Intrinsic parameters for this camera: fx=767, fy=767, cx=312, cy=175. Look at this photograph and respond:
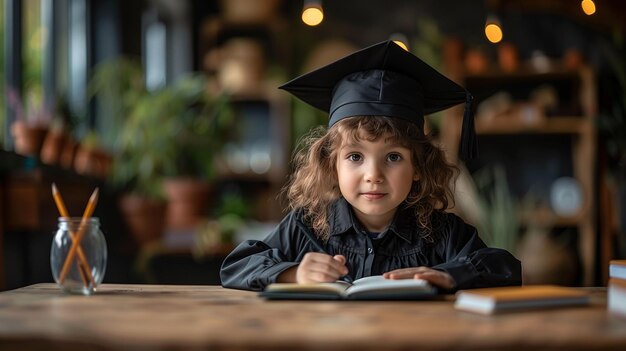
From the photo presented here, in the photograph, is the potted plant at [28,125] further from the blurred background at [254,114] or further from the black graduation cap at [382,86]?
the black graduation cap at [382,86]

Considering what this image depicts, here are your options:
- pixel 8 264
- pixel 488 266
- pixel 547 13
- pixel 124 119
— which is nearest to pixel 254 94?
pixel 124 119

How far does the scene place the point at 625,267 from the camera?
1.45 meters

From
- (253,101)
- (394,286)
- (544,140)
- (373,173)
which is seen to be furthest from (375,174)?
(253,101)

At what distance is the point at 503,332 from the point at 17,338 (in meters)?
0.71

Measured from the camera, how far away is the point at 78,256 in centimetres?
154

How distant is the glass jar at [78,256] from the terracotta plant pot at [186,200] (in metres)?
3.14

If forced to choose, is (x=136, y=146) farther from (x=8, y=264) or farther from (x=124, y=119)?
(x=8, y=264)

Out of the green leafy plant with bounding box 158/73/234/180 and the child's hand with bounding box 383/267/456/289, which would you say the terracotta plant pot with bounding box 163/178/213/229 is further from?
the child's hand with bounding box 383/267/456/289

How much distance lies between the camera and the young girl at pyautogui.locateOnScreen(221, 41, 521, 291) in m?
1.70

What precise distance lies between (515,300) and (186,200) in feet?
12.1

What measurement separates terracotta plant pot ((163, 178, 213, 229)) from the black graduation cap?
3014 millimetres

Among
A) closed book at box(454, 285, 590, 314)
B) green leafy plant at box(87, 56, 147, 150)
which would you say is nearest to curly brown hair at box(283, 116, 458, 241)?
closed book at box(454, 285, 590, 314)

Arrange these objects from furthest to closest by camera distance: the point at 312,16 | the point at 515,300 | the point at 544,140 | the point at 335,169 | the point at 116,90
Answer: the point at 544,140 → the point at 116,90 → the point at 312,16 → the point at 335,169 → the point at 515,300

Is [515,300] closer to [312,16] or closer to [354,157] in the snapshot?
[354,157]
